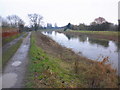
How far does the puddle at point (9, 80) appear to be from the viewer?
5.26 m

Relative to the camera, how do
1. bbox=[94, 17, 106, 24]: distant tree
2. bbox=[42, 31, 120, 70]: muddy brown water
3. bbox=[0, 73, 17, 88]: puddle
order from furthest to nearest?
bbox=[94, 17, 106, 24]: distant tree < bbox=[42, 31, 120, 70]: muddy brown water < bbox=[0, 73, 17, 88]: puddle

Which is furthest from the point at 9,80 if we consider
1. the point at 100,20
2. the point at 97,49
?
the point at 100,20

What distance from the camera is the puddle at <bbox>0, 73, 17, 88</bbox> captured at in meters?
5.26

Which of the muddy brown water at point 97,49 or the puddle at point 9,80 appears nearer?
the puddle at point 9,80

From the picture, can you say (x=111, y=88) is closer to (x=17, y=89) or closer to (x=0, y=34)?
(x=17, y=89)

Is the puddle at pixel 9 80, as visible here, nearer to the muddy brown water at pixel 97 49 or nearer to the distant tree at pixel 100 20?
the muddy brown water at pixel 97 49

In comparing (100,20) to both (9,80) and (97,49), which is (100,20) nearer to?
(97,49)

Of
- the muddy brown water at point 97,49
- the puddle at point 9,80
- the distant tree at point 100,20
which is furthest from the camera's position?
the distant tree at point 100,20

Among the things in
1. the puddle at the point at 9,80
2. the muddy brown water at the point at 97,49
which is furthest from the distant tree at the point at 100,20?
the puddle at the point at 9,80

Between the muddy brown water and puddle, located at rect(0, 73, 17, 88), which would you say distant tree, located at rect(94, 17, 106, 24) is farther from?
puddle, located at rect(0, 73, 17, 88)

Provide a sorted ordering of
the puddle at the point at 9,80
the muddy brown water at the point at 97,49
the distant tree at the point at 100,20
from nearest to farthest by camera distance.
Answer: the puddle at the point at 9,80 < the muddy brown water at the point at 97,49 < the distant tree at the point at 100,20

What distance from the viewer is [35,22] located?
71938mm

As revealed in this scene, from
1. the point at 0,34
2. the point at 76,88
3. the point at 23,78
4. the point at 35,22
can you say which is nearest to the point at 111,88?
the point at 76,88

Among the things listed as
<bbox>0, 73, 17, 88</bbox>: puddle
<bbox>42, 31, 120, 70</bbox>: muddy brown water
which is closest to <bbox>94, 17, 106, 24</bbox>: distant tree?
<bbox>42, 31, 120, 70</bbox>: muddy brown water
